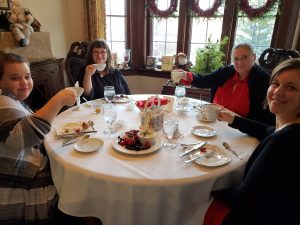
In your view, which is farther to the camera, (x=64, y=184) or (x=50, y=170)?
(x=50, y=170)

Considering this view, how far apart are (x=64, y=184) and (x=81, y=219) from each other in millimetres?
461

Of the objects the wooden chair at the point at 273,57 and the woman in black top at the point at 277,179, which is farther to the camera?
the wooden chair at the point at 273,57

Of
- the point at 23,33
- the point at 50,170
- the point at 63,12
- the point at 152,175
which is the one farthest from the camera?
the point at 63,12

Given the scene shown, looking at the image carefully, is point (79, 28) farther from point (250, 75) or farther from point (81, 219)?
point (81, 219)

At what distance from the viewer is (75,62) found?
286cm

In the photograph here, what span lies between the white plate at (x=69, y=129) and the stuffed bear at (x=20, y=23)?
5.56 feet

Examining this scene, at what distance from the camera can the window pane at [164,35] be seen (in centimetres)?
357

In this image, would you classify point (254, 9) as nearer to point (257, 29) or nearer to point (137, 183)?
point (257, 29)

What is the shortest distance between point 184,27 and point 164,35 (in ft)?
1.16

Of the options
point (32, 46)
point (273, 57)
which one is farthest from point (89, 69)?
point (273, 57)

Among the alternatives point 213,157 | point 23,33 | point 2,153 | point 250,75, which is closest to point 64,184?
point 2,153

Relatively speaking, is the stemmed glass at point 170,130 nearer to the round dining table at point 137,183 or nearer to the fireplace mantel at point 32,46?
the round dining table at point 137,183

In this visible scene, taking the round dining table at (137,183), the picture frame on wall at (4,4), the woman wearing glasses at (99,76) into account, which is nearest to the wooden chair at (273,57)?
the woman wearing glasses at (99,76)

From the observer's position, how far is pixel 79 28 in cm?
360
